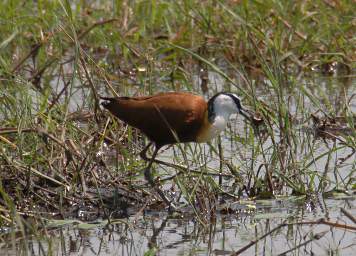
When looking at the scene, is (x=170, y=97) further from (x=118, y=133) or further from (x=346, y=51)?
(x=346, y=51)

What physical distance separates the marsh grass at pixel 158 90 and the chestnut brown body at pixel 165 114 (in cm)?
13

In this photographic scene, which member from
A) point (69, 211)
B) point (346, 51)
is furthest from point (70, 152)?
point (346, 51)

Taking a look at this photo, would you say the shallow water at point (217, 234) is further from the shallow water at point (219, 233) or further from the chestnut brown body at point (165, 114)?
the chestnut brown body at point (165, 114)

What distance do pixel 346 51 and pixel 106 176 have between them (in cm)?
301

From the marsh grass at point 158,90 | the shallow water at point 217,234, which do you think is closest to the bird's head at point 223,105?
the marsh grass at point 158,90

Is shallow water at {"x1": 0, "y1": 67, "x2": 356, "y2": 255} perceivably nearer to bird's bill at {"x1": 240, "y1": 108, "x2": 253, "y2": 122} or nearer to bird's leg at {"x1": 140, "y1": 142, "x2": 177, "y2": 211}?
bird's leg at {"x1": 140, "y1": 142, "x2": 177, "y2": 211}

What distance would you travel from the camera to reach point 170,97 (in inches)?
251

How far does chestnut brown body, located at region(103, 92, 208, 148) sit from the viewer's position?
6.32 m

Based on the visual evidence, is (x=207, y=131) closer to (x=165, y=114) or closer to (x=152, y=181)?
(x=165, y=114)

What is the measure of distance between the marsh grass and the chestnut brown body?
13cm

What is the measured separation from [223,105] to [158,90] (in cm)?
217

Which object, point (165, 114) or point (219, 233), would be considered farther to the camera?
point (165, 114)

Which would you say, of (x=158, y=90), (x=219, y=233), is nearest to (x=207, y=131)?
(x=219, y=233)

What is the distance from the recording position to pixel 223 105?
6512 mm
